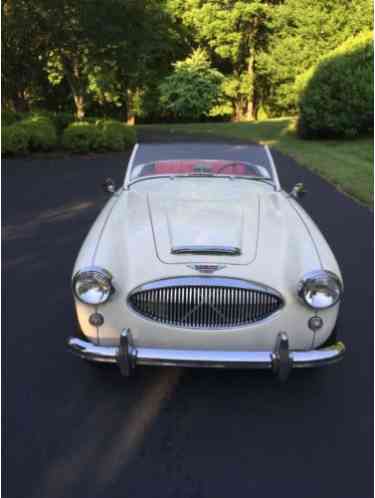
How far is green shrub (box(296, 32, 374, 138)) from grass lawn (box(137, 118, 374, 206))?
0.59m

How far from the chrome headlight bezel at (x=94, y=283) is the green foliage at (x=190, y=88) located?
24.2 metres

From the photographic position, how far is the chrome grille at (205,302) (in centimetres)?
269

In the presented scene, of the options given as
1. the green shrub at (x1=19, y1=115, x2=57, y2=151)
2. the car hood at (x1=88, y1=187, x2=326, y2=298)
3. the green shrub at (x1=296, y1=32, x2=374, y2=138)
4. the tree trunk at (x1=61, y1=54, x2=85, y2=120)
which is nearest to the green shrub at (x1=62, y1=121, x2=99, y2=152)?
the green shrub at (x1=19, y1=115, x2=57, y2=151)

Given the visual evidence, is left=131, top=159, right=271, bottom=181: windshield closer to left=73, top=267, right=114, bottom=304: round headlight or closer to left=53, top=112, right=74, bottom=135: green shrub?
left=73, top=267, right=114, bottom=304: round headlight

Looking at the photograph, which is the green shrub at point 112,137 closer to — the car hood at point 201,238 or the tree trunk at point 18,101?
the tree trunk at point 18,101

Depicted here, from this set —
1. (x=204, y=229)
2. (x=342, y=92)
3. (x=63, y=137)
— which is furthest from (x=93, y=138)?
(x=204, y=229)

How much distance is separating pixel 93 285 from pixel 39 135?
461 inches

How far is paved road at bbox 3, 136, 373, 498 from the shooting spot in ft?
7.70

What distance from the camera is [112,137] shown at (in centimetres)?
1409

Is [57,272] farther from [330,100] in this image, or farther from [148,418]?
[330,100]

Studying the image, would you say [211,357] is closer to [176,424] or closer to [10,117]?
[176,424]

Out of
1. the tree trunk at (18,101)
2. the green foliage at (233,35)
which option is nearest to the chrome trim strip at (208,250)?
the tree trunk at (18,101)

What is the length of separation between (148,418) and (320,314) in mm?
→ 1252

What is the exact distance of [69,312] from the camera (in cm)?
405
